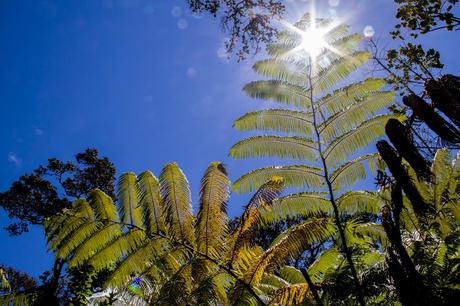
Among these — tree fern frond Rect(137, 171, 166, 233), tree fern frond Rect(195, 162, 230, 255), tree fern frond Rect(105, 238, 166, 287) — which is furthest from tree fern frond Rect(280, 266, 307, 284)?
tree fern frond Rect(137, 171, 166, 233)

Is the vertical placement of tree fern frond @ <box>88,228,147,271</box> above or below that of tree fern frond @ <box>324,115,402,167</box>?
below

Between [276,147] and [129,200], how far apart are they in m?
2.68

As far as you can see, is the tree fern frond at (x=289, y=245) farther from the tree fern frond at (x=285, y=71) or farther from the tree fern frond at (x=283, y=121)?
the tree fern frond at (x=285, y=71)

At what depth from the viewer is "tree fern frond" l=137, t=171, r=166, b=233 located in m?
6.29

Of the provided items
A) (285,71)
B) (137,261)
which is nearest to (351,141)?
(285,71)

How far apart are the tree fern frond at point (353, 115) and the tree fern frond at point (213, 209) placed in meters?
1.85

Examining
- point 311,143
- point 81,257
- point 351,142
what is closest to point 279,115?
point 311,143

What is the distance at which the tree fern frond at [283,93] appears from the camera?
22.1 feet

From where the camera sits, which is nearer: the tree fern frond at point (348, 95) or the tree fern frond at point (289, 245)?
the tree fern frond at point (289, 245)

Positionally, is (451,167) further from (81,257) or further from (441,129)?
(81,257)

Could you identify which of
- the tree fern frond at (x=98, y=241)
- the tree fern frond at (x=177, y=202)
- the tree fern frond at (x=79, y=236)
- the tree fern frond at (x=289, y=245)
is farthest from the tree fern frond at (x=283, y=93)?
the tree fern frond at (x=79, y=236)

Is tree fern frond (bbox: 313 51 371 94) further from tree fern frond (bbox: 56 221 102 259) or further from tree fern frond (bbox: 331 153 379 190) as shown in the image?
tree fern frond (bbox: 56 221 102 259)

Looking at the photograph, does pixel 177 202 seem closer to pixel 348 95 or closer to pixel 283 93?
pixel 283 93

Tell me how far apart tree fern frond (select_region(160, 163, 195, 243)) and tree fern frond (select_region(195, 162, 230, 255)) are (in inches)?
7.1
